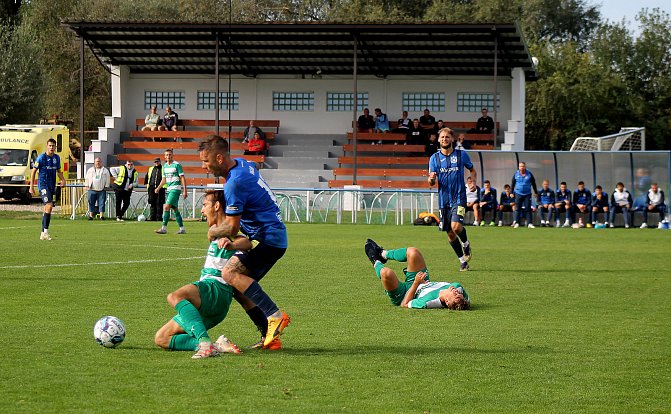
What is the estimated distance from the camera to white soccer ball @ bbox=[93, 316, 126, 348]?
8.58 m

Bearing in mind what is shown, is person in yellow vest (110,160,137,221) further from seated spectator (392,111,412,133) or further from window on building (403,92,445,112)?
window on building (403,92,445,112)

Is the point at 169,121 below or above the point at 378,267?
above

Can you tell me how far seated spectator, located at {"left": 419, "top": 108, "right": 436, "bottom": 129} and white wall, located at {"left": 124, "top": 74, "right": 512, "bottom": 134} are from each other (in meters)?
3.12

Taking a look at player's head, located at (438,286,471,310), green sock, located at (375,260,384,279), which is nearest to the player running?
green sock, located at (375,260,384,279)

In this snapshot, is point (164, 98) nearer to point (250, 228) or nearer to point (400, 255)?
point (400, 255)

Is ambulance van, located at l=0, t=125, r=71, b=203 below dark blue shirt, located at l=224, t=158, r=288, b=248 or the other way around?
the other way around

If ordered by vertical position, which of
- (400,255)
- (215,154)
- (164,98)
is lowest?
(400,255)

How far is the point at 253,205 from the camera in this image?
8.63m

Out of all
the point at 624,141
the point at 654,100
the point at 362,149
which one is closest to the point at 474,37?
the point at 362,149

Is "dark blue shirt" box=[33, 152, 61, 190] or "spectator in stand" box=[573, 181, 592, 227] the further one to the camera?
"spectator in stand" box=[573, 181, 592, 227]

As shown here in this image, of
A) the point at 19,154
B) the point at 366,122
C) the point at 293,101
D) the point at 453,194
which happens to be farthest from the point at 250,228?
the point at 293,101

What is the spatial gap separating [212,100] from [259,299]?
39716mm

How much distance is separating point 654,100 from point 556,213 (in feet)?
123

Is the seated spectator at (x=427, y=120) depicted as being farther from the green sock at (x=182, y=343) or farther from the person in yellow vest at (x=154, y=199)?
the green sock at (x=182, y=343)
